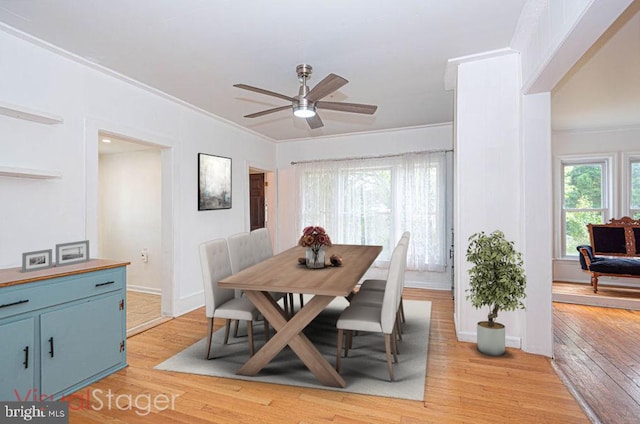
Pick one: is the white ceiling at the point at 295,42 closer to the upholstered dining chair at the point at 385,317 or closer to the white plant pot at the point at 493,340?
the upholstered dining chair at the point at 385,317

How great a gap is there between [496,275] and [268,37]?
8.63 feet

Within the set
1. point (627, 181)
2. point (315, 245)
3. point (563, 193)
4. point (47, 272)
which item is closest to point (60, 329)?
point (47, 272)

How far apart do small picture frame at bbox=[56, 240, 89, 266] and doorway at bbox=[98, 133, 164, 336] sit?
226 centimetres

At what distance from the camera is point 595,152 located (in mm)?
5418

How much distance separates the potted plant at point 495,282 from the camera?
2701mm

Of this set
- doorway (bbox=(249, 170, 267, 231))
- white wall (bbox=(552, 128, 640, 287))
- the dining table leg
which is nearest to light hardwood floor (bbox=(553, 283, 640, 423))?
white wall (bbox=(552, 128, 640, 287))

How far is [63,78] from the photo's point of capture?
2.78m

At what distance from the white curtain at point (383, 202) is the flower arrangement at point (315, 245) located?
269 centimetres

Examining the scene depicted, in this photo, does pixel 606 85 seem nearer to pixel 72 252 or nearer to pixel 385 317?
pixel 385 317

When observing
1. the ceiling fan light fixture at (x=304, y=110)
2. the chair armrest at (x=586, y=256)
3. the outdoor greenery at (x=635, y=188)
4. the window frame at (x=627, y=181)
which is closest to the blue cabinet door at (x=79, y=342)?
the ceiling fan light fixture at (x=304, y=110)

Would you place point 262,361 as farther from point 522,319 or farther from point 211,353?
point 522,319

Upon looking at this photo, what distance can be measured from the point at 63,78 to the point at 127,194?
2714mm

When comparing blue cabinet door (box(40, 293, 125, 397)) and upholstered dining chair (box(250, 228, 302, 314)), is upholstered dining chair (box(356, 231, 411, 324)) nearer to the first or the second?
upholstered dining chair (box(250, 228, 302, 314))

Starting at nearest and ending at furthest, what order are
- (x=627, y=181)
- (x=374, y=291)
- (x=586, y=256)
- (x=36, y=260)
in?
(x=36, y=260) → (x=374, y=291) → (x=586, y=256) → (x=627, y=181)
